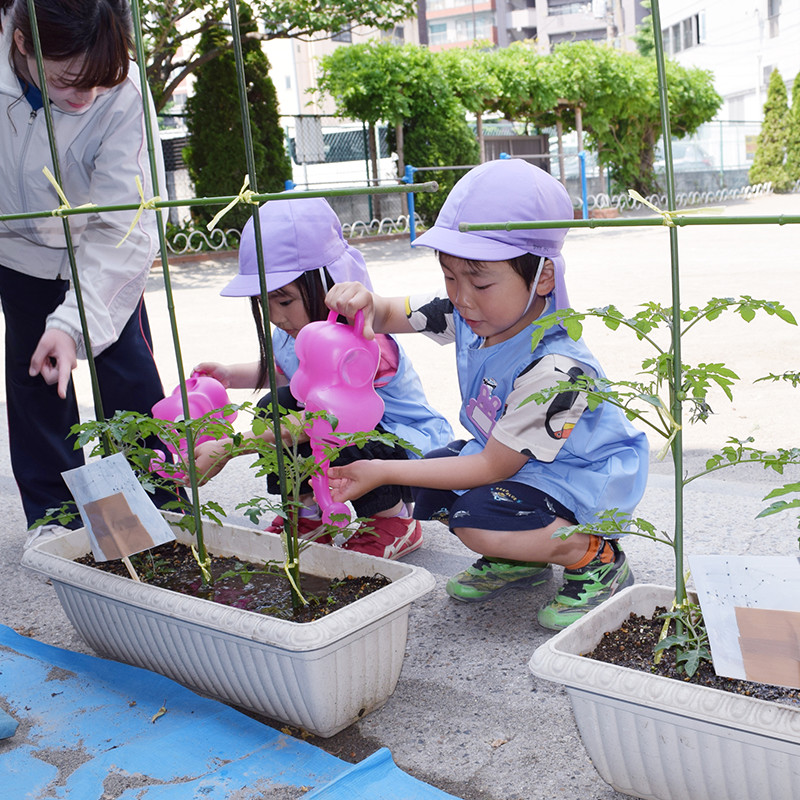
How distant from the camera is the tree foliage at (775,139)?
18.4m

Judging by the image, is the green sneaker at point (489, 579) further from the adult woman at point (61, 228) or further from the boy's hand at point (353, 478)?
the adult woman at point (61, 228)

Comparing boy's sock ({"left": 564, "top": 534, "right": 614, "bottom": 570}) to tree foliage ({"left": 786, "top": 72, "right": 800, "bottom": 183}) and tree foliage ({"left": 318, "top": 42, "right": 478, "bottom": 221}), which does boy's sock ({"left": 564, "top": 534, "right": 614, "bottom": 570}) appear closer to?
tree foliage ({"left": 318, "top": 42, "right": 478, "bottom": 221})

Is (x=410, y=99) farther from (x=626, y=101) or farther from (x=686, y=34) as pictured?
(x=686, y=34)

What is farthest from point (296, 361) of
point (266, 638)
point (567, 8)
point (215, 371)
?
point (567, 8)

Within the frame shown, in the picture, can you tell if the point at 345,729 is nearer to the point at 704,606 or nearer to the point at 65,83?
the point at 704,606

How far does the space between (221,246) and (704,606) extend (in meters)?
10.6

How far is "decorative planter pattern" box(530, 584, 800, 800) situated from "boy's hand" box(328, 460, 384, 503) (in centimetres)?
55

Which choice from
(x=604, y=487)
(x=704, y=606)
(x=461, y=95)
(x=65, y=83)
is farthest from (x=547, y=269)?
(x=461, y=95)

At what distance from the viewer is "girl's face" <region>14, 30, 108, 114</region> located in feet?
6.29

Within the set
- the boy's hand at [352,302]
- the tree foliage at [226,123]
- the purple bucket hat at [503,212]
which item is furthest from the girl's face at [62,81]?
the tree foliage at [226,123]

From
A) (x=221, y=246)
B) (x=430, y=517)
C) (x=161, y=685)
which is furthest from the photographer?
(x=221, y=246)

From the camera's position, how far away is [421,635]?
1.83m

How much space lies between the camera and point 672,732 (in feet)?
3.58

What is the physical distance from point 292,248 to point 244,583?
75cm
